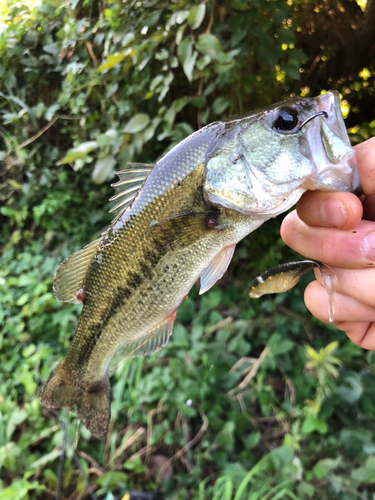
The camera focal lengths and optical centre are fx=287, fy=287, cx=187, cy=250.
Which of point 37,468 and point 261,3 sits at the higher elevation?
point 261,3

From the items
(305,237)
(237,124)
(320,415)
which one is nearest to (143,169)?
(237,124)

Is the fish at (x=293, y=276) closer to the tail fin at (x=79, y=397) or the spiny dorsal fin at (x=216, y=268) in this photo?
the spiny dorsal fin at (x=216, y=268)

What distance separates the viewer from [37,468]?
1.86 m

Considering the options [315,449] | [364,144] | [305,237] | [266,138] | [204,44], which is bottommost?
[315,449]

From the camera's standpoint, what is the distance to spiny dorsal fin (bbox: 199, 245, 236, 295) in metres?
0.92

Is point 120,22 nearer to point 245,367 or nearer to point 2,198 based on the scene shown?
point 245,367

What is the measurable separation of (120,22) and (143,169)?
1.41 m

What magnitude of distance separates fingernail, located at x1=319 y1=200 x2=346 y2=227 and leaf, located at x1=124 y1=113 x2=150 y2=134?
4.40 ft

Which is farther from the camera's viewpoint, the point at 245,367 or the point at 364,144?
the point at 245,367

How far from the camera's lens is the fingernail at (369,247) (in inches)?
31.7

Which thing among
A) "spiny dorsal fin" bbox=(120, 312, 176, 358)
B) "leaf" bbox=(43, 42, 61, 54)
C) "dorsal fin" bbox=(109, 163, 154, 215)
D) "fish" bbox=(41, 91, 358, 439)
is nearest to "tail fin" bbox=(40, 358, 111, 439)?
"fish" bbox=(41, 91, 358, 439)

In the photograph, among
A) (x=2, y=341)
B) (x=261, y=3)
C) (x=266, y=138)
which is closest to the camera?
(x=266, y=138)

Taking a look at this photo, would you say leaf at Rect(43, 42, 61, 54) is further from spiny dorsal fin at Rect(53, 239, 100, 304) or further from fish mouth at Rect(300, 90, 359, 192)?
fish mouth at Rect(300, 90, 359, 192)

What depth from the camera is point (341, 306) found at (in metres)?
0.98
